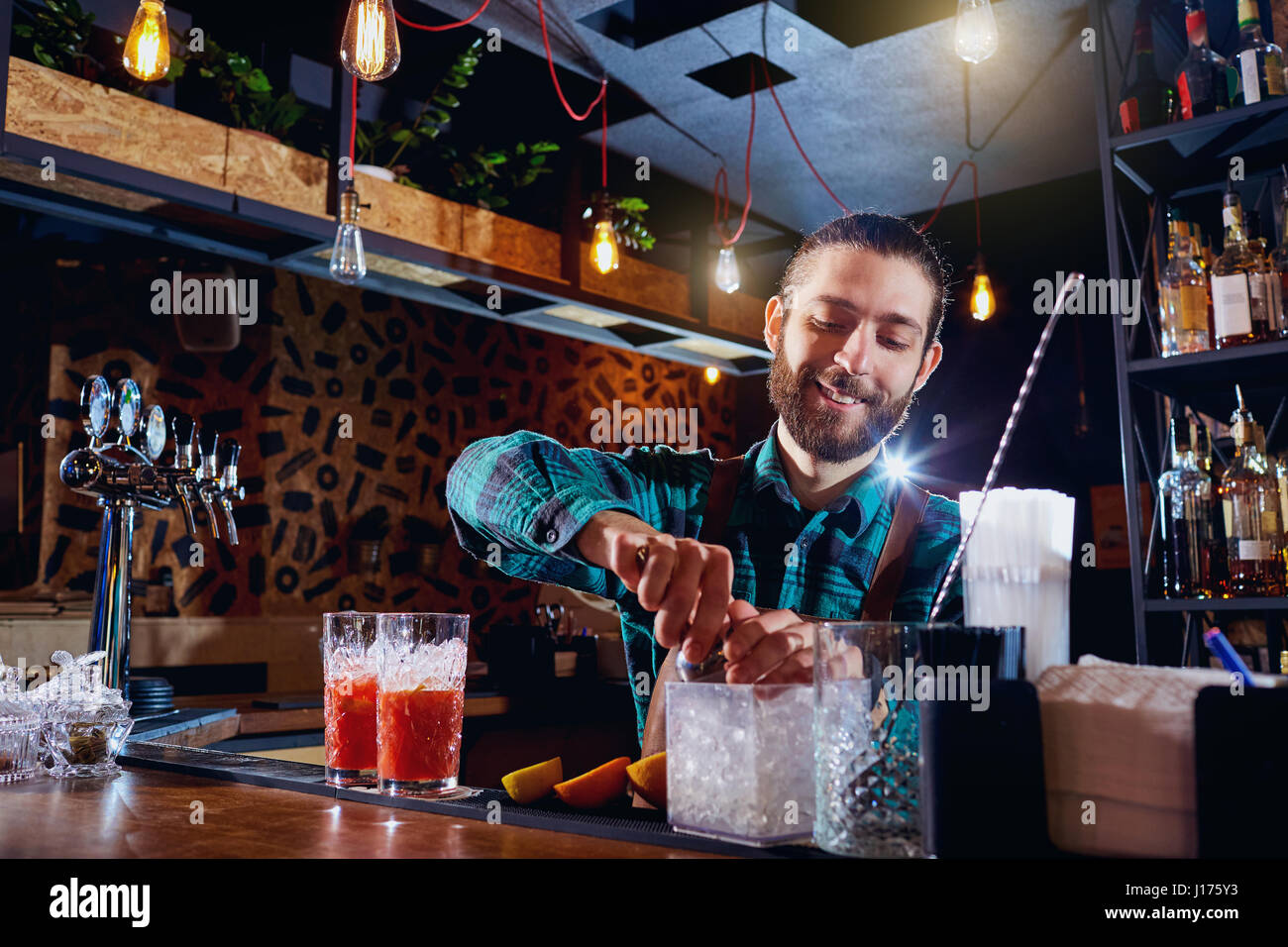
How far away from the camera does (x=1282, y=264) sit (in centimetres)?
253

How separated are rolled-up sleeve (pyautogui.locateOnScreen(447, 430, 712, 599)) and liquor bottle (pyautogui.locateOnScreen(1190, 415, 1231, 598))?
4.57 ft

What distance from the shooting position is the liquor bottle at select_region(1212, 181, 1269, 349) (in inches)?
96.6

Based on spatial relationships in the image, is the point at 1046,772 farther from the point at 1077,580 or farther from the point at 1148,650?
the point at 1077,580

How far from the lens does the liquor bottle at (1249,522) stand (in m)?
2.42

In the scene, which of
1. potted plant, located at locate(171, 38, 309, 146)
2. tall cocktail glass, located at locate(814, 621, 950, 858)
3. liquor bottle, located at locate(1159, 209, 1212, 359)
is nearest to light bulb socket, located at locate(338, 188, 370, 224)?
potted plant, located at locate(171, 38, 309, 146)

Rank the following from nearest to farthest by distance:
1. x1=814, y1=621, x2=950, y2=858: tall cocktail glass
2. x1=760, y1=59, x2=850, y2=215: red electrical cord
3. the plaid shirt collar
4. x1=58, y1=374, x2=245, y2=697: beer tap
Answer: x1=814, y1=621, x2=950, y2=858: tall cocktail glass, the plaid shirt collar, x1=58, y1=374, x2=245, y2=697: beer tap, x1=760, y1=59, x2=850, y2=215: red electrical cord

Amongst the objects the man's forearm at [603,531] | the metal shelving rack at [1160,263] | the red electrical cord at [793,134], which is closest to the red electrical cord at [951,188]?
the red electrical cord at [793,134]

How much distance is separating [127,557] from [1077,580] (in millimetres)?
4919

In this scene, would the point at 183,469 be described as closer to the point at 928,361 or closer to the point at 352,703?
the point at 352,703

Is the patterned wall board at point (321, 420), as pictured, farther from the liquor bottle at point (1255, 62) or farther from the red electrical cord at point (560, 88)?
the liquor bottle at point (1255, 62)

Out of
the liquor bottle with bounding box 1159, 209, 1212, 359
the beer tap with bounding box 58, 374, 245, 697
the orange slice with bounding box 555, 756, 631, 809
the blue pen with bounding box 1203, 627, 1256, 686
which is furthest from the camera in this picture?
the liquor bottle with bounding box 1159, 209, 1212, 359

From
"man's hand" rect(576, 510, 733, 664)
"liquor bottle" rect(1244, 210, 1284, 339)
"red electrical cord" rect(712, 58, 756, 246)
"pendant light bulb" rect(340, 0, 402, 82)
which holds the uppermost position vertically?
"red electrical cord" rect(712, 58, 756, 246)

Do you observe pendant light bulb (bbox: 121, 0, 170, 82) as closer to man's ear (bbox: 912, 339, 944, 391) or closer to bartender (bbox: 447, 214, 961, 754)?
bartender (bbox: 447, 214, 961, 754)
